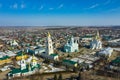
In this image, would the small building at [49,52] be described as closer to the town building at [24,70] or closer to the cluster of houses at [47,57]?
the cluster of houses at [47,57]

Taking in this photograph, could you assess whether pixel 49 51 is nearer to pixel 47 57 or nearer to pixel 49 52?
pixel 49 52

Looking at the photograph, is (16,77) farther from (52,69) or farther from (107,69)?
(107,69)

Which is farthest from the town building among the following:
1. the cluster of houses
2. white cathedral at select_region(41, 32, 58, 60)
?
white cathedral at select_region(41, 32, 58, 60)

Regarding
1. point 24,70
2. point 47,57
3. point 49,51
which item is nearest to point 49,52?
point 49,51

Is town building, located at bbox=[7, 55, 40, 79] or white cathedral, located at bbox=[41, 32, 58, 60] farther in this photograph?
white cathedral, located at bbox=[41, 32, 58, 60]

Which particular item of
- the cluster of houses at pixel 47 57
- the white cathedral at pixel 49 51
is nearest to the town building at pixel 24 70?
the cluster of houses at pixel 47 57

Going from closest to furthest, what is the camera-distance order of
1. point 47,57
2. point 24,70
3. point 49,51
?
point 24,70 → point 49,51 → point 47,57

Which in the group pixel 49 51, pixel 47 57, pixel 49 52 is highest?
pixel 49 51

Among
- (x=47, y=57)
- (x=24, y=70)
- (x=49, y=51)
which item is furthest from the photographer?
(x=47, y=57)

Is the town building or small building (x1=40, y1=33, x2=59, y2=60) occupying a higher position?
small building (x1=40, y1=33, x2=59, y2=60)

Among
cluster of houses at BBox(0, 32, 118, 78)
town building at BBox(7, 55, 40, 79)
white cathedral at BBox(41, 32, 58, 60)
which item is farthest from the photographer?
white cathedral at BBox(41, 32, 58, 60)

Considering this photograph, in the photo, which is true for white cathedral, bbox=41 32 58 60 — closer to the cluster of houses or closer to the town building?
the cluster of houses
